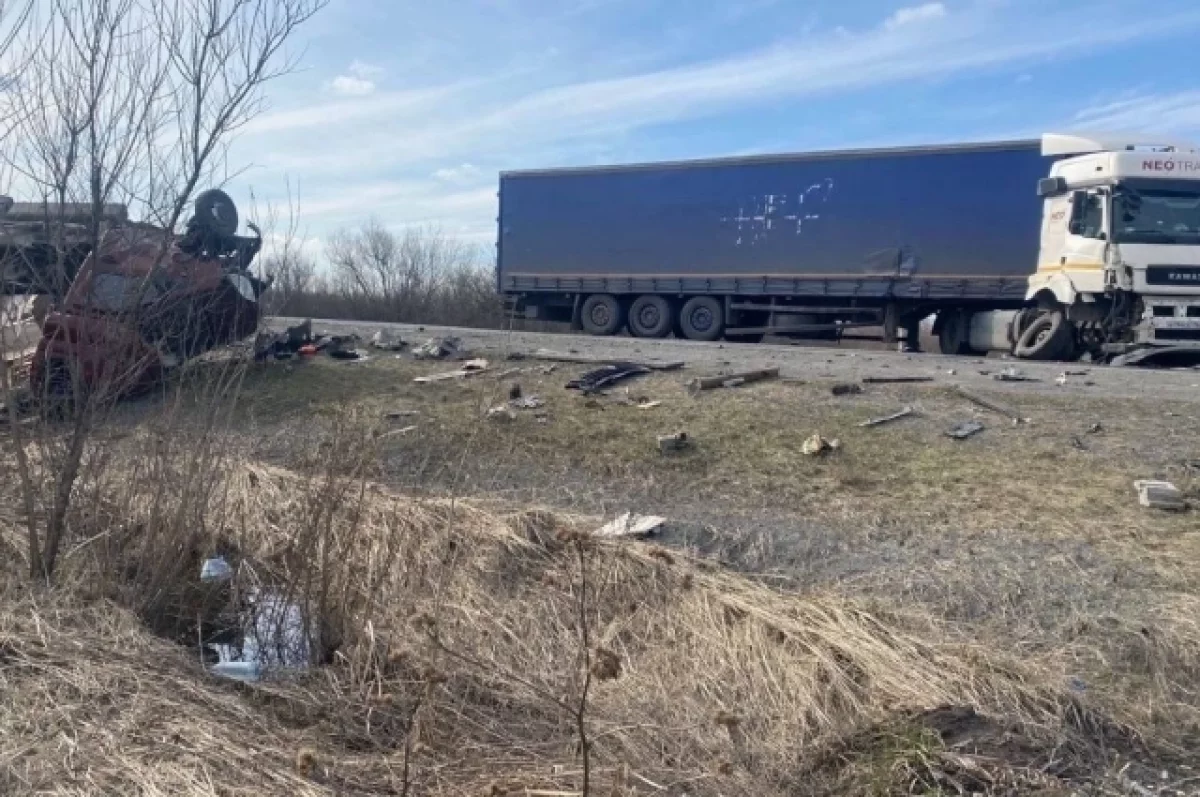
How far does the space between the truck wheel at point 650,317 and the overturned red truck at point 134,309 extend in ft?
47.9

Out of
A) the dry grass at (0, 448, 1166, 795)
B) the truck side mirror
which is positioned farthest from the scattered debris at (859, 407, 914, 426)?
the truck side mirror

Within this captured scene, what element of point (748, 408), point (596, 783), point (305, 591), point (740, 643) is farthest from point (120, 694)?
point (748, 408)

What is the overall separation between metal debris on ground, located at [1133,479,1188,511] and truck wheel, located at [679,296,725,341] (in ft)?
43.0

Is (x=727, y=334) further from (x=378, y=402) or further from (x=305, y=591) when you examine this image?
(x=305, y=591)

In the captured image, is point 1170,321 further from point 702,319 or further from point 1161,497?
point 702,319

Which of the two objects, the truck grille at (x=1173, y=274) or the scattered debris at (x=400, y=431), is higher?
the truck grille at (x=1173, y=274)

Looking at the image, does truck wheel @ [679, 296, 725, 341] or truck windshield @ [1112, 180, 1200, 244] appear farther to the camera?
truck wheel @ [679, 296, 725, 341]

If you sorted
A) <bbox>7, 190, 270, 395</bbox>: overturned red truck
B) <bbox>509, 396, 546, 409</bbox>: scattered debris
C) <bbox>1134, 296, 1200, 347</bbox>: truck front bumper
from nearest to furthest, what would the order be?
<bbox>7, 190, 270, 395</bbox>: overturned red truck < <bbox>509, 396, 546, 409</bbox>: scattered debris < <bbox>1134, 296, 1200, 347</bbox>: truck front bumper

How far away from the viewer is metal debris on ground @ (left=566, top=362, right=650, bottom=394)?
947 cm

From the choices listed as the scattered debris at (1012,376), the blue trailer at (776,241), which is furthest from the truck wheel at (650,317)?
the scattered debris at (1012,376)

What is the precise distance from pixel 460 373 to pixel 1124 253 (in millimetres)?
8401

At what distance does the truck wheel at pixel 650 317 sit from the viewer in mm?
19719

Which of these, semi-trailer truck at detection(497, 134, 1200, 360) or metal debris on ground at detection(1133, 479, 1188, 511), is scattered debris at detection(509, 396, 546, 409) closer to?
metal debris on ground at detection(1133, 479, 1188, 511)

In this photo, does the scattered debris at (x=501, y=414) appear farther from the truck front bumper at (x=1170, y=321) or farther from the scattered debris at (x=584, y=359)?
the truck front bumper at (x=1170, y=321)
